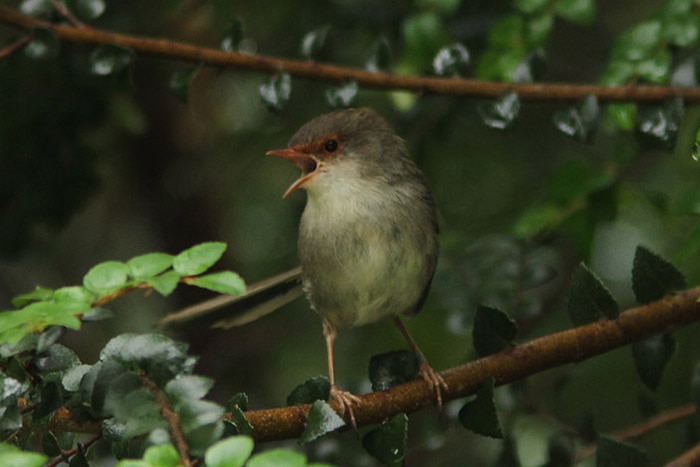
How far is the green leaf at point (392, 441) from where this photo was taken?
2522 mm

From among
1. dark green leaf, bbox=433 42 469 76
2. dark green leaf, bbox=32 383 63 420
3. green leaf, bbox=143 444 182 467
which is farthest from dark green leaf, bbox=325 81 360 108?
green leaf, bbox=143 444 182 467

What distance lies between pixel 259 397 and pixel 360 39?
6.92 ft

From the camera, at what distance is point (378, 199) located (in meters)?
3.98

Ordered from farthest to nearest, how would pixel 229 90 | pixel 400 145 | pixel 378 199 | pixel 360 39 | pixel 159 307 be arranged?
1. pixel 229 90
2. pixel 159 307
3. pixel 360 39
4. pixel 400 145
5. pixel 378 199

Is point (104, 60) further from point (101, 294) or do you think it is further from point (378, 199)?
point (101, 294)

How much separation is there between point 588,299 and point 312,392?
855 millimetres

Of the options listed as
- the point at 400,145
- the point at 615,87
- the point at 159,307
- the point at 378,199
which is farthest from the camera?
the point at 159,307

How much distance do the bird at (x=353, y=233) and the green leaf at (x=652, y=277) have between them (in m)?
1.28

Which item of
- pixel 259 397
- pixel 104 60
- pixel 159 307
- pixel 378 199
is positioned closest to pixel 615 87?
pixel 378 199

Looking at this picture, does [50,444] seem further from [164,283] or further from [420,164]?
[420,164]

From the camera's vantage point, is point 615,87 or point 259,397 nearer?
point 615,87

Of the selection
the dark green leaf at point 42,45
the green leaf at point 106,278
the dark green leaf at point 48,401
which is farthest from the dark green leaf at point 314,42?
the dark green leaf at point 48,401

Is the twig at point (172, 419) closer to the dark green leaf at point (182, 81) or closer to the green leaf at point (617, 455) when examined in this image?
the green leaf at point (617, 455)

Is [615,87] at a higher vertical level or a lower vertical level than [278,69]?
lower
